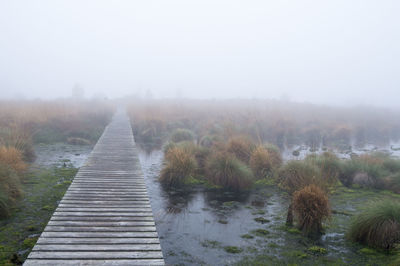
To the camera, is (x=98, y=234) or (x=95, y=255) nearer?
(x=95, y=255)

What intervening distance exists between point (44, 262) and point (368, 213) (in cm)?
564

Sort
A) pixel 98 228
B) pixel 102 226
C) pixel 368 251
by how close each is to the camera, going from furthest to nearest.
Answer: pixel 368 251
pixel 102 226
pixel 98 228

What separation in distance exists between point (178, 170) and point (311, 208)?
4.95 metres

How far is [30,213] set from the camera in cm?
715

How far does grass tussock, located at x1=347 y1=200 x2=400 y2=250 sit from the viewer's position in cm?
581

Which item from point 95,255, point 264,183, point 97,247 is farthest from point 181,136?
point 95,255

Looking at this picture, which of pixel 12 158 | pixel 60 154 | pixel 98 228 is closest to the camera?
pixel 98 228

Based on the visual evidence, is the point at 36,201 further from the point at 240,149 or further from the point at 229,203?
the point at 240,149

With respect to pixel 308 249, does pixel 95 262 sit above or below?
above

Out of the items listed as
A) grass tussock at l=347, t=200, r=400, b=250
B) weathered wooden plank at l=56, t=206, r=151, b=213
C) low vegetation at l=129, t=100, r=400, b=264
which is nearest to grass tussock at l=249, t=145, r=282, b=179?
low vegetation at l=129, t=100, r=400, b=264

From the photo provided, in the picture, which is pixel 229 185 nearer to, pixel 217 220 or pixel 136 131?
pixel 217 220

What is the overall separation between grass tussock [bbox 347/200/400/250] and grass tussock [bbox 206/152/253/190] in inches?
162

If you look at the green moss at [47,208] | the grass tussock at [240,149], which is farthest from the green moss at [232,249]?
the grass tussock at [240,149]

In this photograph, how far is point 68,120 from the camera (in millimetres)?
20828
